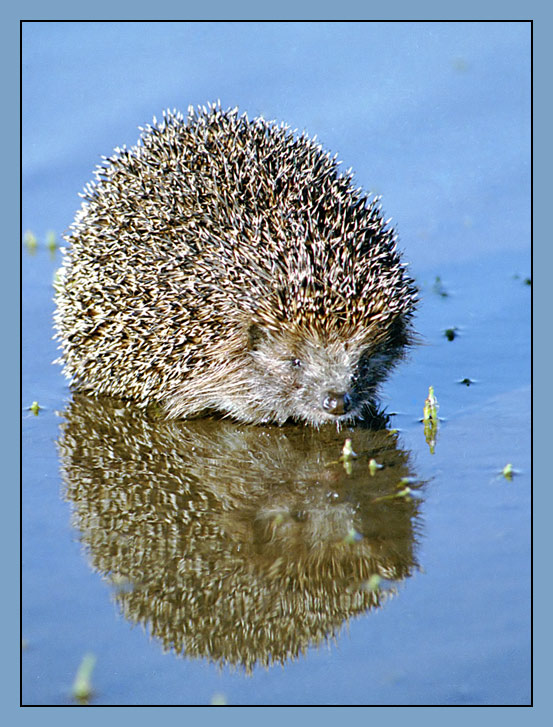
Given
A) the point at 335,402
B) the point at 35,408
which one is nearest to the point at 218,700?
the point at 335,402

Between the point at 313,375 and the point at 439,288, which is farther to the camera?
the point at 439,288

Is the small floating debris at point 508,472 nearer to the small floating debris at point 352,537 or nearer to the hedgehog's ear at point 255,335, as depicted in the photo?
the small floating debris at point 352,537

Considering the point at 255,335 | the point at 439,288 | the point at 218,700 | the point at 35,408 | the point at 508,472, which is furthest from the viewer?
the point at 439,288

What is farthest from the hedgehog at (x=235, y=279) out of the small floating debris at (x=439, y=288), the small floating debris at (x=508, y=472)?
the small floating debris at (x=439, y=288)

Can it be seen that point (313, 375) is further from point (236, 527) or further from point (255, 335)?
point (236, 527)

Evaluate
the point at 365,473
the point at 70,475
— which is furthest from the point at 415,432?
the point at 70,475

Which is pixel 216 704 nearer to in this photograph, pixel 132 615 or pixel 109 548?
pixel 132 615
